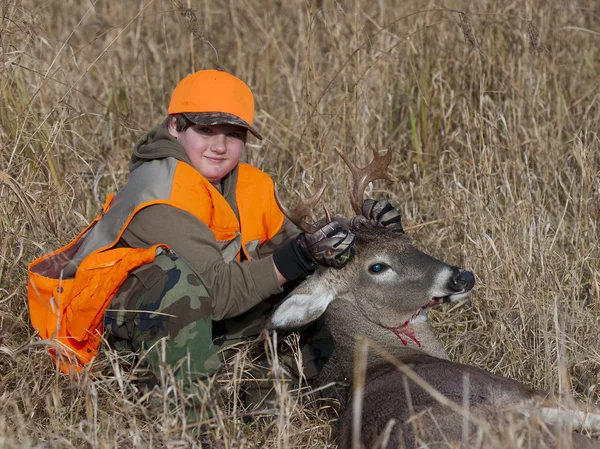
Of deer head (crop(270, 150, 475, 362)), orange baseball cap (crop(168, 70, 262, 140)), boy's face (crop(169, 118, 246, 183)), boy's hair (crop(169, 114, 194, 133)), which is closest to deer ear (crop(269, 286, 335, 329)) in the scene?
deer head (crop(270, 150, 475, 362))

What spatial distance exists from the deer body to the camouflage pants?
365 mm

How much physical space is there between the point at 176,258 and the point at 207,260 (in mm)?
146

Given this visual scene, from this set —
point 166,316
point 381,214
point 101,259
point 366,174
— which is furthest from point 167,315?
point 366,174

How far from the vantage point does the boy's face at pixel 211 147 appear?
4.17 metres

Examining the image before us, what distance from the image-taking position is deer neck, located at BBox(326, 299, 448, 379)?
13.6ft

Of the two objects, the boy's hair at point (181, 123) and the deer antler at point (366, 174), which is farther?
the deer antler at point (366, 174)

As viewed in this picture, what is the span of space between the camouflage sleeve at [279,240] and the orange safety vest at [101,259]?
0.25 metres

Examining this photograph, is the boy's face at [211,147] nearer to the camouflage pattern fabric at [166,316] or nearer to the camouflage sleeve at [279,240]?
the camouflage sleeve at [279,240]

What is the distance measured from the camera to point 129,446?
3.30 metres

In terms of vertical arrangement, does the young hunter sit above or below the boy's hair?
below

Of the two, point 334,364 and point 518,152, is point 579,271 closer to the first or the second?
point 518,152

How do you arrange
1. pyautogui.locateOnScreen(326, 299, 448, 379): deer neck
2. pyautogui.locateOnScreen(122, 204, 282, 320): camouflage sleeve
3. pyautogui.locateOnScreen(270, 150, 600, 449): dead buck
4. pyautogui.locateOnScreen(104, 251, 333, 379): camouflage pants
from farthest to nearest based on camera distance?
pyautogui.locateOnScreen(326, 299, 448, 379): deer neck
pyautogui.locateOnScreen(122, 204, 282, 320): camouflage sleeve
pyautogui.locateOnScreen(104, 251, 333, 379): camouflage pants
pyautogui.locateOnScreen(270, 150, 600, 449): dead buck

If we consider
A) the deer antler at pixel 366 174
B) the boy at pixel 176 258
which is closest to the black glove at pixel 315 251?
the boy at pixel 176 258

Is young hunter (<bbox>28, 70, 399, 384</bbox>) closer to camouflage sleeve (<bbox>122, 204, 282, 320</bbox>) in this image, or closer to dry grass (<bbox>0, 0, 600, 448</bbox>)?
camouflage sleeve (<bbox>122, 204, 282, 320</bbox>)
